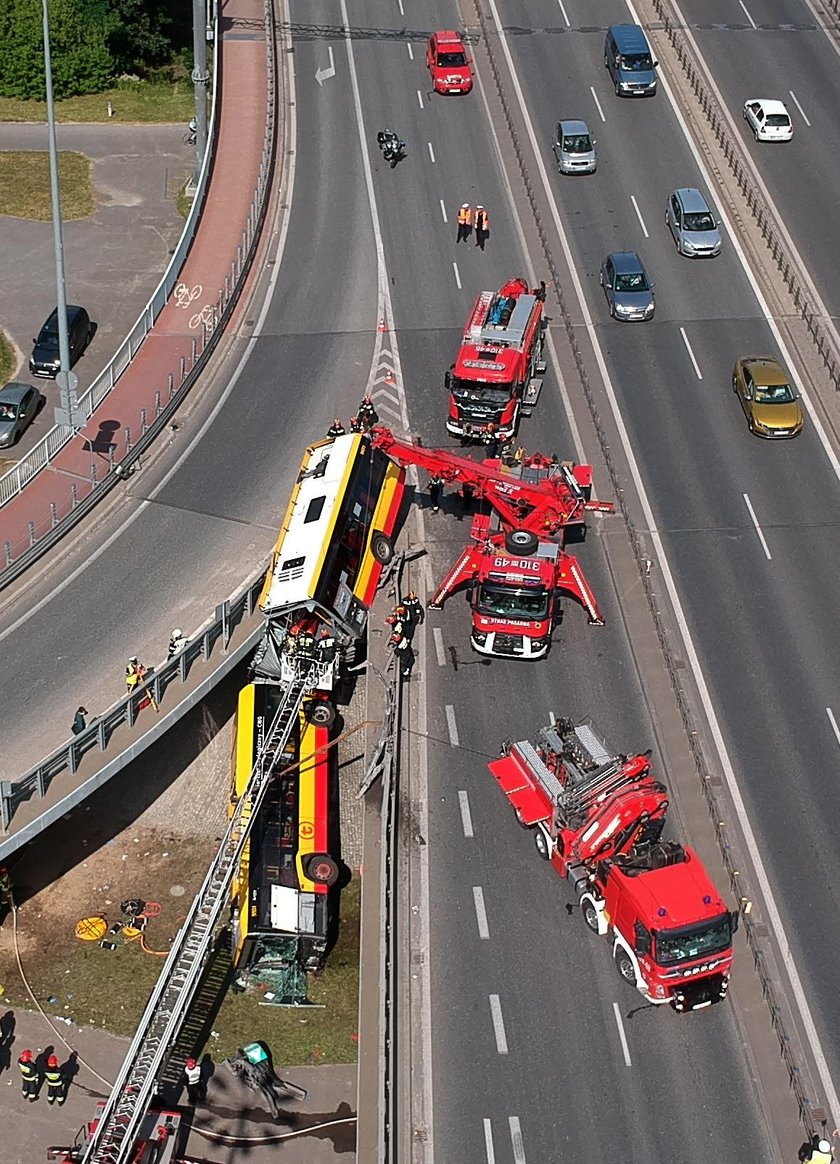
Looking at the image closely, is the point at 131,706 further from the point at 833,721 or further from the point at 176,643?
the point at 833,721

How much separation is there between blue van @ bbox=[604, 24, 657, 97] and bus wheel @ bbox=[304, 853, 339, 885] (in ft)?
156

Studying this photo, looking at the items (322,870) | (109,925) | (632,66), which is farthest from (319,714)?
(632,66)

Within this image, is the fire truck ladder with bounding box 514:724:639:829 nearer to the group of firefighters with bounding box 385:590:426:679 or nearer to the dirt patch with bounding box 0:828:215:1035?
the group of firefighters with bounding box 385:590:426:679

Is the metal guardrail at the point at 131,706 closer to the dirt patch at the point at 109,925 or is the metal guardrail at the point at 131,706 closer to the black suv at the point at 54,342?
the dirt patch at the point at 109,925

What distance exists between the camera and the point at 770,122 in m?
79.4

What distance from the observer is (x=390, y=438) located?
55.8 meters

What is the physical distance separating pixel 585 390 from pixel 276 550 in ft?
56.0

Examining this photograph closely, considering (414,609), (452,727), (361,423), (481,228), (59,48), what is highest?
(59,48)

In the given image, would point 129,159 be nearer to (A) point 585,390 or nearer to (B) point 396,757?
(A) point 585,390

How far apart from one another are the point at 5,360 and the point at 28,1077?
35.1m

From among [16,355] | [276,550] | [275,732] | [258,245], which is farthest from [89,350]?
[275,732]

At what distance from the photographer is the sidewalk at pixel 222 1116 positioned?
44094 millimetres

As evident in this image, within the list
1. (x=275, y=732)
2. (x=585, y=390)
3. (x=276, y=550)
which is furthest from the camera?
(x=585, y=390)

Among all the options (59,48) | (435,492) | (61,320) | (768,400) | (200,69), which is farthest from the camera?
(59,48)
